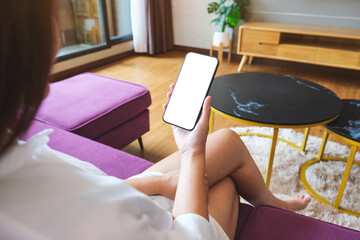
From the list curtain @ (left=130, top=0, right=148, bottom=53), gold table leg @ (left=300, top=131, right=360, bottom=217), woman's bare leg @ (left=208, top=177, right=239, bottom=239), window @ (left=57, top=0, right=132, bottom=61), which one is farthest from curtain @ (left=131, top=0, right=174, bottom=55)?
woman's bare leg @ (left=208, top=177, right=239, bottom=239)

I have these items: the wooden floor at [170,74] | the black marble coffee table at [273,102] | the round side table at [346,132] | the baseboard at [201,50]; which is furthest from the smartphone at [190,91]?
the baseboard at [201,50]

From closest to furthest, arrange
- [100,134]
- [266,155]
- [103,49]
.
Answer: [100,134], [266,155], [103,49]

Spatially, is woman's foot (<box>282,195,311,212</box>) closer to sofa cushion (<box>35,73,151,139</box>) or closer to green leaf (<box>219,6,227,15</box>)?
sofa cushion (<box>35,73,151,139</box>)

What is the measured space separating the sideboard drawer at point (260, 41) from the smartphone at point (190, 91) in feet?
7.94

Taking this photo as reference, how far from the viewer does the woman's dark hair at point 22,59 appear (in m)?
0.33

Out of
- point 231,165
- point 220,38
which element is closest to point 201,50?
point 220,38

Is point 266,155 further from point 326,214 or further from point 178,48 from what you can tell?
point 178,48

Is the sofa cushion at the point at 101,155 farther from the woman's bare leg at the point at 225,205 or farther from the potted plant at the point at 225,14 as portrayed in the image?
the potted plant at the point at 225,14

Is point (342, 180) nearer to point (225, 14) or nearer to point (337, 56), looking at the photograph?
point (337, 56)

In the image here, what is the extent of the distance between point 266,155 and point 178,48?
110 inches

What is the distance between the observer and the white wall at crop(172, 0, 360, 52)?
122 inches

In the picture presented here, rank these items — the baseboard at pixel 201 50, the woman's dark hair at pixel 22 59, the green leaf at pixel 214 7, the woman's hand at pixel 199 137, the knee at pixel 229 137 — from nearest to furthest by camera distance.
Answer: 1. the woman's dark hair at pixel 22 59
2. the woman's hand at pixel 199 137
3. the knee at pixel 229 137
4. the green leaf at pixel 214 7
5. the baseboard at pixel 201 50

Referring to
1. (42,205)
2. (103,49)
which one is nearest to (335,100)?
(42,205)

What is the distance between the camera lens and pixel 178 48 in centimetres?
424
